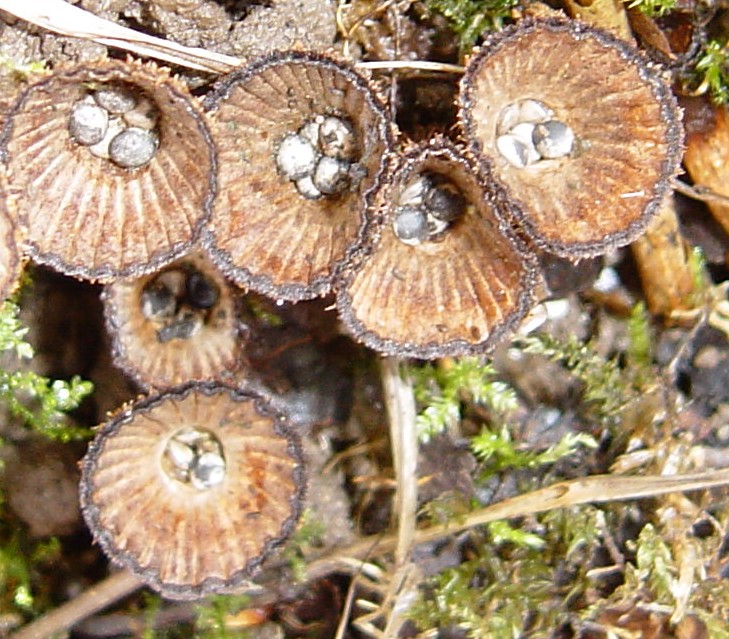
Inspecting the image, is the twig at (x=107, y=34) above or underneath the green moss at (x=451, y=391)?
above

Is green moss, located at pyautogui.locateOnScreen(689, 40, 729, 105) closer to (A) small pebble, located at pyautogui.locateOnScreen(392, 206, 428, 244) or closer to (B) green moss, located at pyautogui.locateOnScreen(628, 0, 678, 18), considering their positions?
(B) green moss, located at pyautogui.locateOnScreen(628, 0, 678, 18)

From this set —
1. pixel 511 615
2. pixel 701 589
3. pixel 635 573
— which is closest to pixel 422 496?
pixel 511 615

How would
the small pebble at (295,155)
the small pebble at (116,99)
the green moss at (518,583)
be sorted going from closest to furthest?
the small pebble at (116,99)
the small pebble at (295,155)
the green moss at (518,583)

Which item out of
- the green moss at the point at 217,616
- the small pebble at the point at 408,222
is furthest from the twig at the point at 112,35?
the green moss at the point at 217,616

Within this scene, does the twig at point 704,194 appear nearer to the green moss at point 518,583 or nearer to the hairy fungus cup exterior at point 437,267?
the hairy fungus cup exterior at point 437,267

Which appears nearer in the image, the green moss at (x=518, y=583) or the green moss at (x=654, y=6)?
the green moss at (x=654, y=6)

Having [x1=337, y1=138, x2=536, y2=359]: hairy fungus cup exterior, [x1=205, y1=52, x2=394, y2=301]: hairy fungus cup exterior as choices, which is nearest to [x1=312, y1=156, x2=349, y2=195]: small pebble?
[x1=205, y1=52, x2=394, y2=301]: hairy fungus cup exterior

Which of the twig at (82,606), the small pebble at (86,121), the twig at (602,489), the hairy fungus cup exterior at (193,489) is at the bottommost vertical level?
the twig at (82,606)
